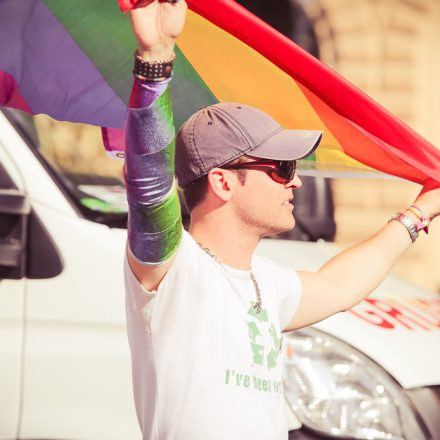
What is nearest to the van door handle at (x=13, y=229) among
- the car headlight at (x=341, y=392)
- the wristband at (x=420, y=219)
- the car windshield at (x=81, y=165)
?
the car windshield at (x=81, y=165)

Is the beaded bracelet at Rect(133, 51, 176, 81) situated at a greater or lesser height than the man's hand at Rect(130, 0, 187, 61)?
lesser

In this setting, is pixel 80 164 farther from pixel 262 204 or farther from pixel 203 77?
pixel 262 204

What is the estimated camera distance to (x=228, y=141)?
2.62 meters

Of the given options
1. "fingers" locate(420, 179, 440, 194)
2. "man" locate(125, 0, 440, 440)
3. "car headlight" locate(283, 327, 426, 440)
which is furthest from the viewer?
"car headlight" locate(283, 327, 426, 440)

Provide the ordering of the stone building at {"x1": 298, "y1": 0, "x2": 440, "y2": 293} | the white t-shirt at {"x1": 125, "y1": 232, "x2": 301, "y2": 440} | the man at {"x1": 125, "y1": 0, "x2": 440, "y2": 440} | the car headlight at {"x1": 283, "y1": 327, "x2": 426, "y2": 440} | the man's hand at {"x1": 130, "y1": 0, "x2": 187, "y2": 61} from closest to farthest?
1. the man's hand at {"x1": 130, "y1": 0, "x2": 187, "y2": 61}
2. the man at {"x1": 125, "y1": 0, "x2": 440, "y2": 440}
3. the white t-shirt at {"x1": 125, "y1": 232, "x2": 301, "y2": 440}
4. the car headlight at {"x1": 283, "y1": 327, "x2": 426, "y2": 440}
5. the stone building at {"x1": 298, "y1": 0, "x2": 440, "y2": 293}

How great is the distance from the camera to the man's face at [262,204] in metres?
2.64

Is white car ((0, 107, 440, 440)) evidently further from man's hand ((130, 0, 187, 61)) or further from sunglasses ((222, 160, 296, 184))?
man's hand ((130, 0, 187, 61))

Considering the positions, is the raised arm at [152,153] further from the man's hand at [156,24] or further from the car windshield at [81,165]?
the car windshield at [81,165]

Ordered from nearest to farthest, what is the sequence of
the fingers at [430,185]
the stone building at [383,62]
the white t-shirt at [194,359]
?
the white t-shirt at [194,359], the fingers at [430,185], the stone building at [383,62]

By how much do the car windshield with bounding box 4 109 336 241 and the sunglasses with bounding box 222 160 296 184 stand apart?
1.14 metres

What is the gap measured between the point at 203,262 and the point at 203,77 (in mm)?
984

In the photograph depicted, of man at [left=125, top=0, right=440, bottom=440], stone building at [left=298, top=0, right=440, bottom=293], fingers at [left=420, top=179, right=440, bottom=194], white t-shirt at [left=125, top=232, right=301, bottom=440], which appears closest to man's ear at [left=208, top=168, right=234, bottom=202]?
man at [left=125, top=0, right=440, bottom=440]

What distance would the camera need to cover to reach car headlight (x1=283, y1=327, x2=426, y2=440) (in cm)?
350

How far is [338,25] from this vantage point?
9531 millimetres
